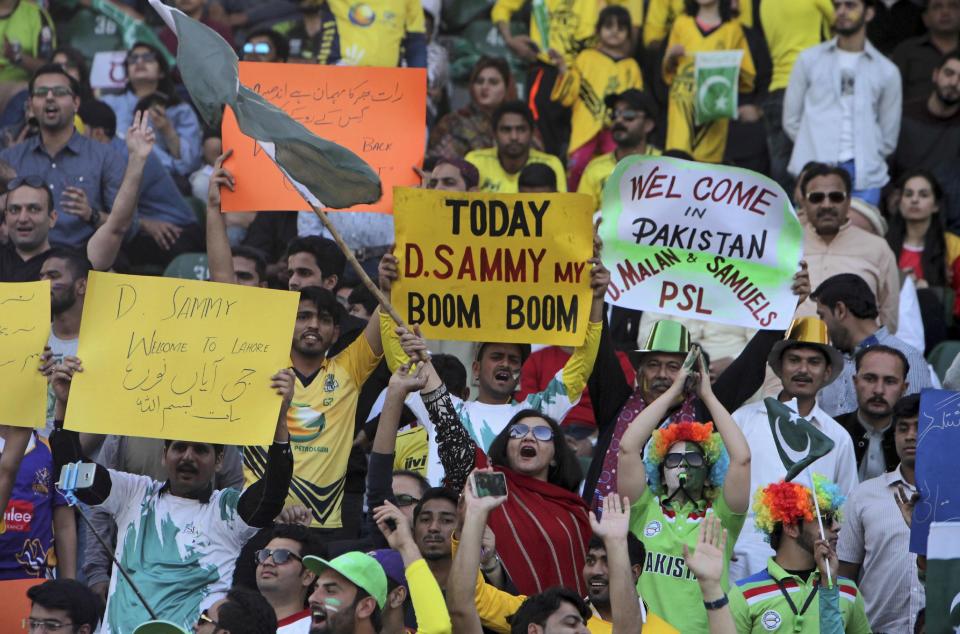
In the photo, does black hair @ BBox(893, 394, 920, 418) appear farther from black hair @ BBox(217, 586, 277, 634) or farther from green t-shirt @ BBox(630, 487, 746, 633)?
black hair @ BBox(217, 586, 277, 634)

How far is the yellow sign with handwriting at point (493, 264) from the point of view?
9352 millimetres

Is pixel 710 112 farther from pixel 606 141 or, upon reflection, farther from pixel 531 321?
pixel 531 321

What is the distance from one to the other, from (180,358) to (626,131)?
16.7 ft

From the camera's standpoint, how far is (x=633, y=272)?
9727 millimetres

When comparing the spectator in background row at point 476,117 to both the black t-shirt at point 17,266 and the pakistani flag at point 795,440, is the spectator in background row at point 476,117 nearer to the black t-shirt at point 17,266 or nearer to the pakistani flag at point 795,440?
the black t-shirt at point 17,266

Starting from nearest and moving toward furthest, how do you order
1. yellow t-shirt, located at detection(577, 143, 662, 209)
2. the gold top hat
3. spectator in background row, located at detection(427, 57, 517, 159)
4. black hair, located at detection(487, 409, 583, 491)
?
black hair, located at detection(487, 409, 583, 491) → the gold top hat → yellow t-shirt, located at detection(577, 143, 662, 209) → spectator in background row, located at detection(427, 57, 517, 159)

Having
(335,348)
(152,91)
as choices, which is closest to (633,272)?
(335,348)

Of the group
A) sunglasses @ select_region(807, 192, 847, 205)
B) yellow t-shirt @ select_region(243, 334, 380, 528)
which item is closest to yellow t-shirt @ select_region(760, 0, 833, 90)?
sunglasses @ select_region(807, 192, 847, 205)

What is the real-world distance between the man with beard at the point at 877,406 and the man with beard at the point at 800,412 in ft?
0.75

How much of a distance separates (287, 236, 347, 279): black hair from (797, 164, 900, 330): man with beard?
2.84 meters

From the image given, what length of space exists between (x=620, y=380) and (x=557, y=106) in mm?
5199

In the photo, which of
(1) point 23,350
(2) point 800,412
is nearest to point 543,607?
(2) point 800,412

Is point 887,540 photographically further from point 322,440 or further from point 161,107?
point 161,107

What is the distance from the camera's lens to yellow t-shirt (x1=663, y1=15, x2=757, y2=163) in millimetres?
14070
